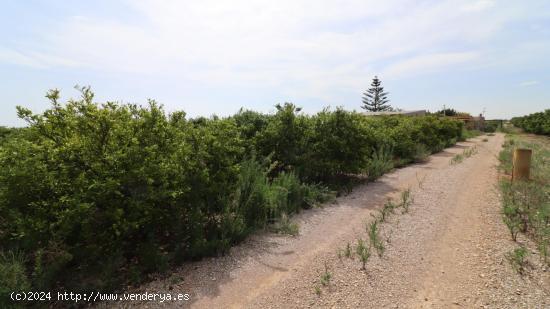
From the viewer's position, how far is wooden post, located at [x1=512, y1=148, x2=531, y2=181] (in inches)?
289

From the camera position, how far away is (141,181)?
11.1ft

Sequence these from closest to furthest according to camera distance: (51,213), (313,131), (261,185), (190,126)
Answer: (51,213) < (190,126) < (261,185) < (313,131)

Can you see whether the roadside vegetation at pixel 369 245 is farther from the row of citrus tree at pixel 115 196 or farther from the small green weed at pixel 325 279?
the row of citrus tree at pixel 115 196

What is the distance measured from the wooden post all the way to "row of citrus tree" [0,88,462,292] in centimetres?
628

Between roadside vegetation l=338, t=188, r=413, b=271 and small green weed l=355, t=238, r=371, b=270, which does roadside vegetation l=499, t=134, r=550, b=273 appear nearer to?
roadside vegetation l=338, t=188, r=413, b=271

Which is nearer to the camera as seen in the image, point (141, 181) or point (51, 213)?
point (51, 213)

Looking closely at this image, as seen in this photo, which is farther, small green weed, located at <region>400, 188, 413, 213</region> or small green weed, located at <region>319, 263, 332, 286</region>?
small green weed, located at <region>400, 188, 413, 213</region>

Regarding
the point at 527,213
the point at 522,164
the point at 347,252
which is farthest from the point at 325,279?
the point at 522,164

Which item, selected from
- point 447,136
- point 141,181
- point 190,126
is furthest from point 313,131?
point 447,136

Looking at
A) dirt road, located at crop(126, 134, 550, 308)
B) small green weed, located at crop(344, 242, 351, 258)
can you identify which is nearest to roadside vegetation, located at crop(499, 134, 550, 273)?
dirt road, located at crop(126, 134, 550, 308)

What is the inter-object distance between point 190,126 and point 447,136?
19116 millimetres

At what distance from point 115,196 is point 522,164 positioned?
878 cm

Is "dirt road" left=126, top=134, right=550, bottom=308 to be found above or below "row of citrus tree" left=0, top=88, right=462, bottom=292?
below

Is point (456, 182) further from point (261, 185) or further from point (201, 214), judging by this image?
point (201, 214)
